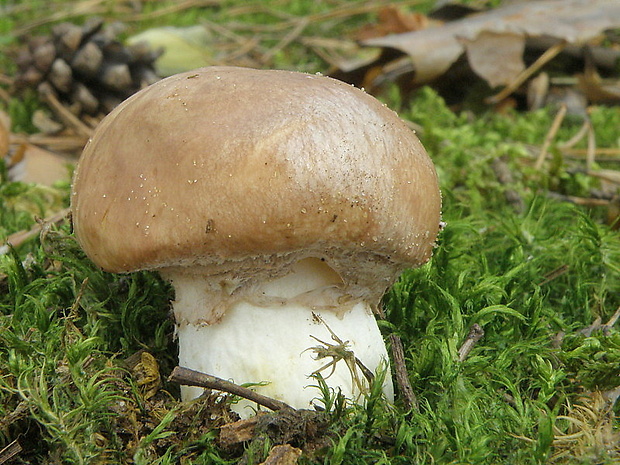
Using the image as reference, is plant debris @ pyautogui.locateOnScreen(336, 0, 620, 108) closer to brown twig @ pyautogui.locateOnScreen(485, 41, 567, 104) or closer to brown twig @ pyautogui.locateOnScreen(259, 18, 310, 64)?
brown twig @ pyautogui.locateOnScreen(485, 41, 567, 104)

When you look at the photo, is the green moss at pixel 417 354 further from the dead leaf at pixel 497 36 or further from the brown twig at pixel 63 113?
the dead leaf at pixel 497 36

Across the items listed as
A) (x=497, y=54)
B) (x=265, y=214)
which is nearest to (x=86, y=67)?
(x=497, y=54)

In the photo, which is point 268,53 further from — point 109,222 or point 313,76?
point 109,222

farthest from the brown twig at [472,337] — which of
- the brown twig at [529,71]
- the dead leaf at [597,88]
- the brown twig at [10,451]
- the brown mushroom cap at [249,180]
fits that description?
the dead leaf at [597,88]

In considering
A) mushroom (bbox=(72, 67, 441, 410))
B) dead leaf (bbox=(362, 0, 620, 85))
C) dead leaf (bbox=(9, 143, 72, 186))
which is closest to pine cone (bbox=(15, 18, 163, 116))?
dead leaf (bbox=(9, 143, 72, 186))

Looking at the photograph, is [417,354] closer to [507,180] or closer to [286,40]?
[507,180]

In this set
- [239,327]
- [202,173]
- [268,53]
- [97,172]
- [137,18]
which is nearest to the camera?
[202,173]

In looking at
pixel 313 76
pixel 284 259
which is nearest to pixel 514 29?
pixel 313 76
